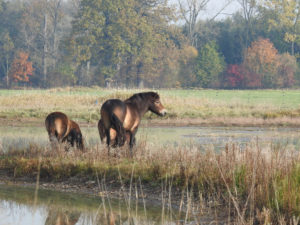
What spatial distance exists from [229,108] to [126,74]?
Answer: 3905cm

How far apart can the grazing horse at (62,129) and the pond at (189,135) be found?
3488mm

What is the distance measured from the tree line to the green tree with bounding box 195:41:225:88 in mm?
122

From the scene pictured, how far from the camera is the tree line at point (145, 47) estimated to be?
230 feet

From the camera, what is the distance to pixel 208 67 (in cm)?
7450

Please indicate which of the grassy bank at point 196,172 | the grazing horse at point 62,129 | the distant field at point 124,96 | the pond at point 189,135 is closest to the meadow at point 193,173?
the grassy bank at point 196,172

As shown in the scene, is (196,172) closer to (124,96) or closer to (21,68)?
(124,96)

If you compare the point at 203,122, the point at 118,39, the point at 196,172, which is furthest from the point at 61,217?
the point at 118,39

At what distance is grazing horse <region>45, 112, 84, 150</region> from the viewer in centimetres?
1270

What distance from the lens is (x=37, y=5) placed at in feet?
258

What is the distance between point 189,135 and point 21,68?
53361mm

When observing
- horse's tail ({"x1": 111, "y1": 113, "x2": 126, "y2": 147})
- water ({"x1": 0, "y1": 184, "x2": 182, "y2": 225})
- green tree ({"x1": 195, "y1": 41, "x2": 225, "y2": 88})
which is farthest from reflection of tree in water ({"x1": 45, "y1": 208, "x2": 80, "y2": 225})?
green tree ({"x1": 195, "y1": 41, "x2": 225, "y2": 88})

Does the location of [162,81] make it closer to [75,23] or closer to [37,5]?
[75,23]

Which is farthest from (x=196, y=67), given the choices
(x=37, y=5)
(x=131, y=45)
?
(x=37, y=5)

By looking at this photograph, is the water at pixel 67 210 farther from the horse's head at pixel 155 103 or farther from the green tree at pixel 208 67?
the green tree at pixel 208 67
